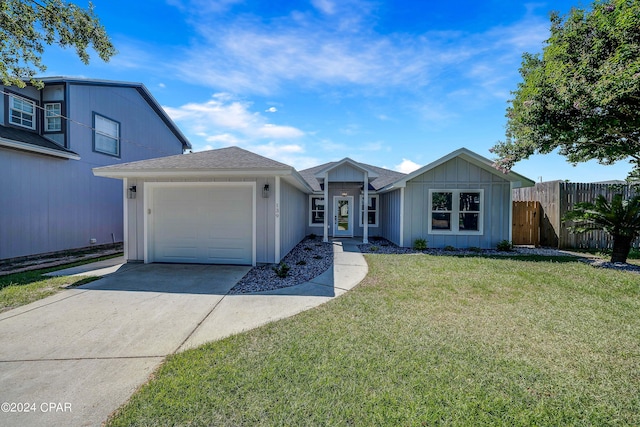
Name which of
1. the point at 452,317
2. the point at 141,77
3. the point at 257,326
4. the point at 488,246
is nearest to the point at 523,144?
the point at 488,246

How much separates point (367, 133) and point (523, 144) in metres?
7.58

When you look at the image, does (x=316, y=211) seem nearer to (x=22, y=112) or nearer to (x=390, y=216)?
(x=390, y=216)

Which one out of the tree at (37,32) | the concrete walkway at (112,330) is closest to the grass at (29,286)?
the concrete walkway at (112,330)

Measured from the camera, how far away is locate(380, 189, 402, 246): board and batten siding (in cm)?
1184

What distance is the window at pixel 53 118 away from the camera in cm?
1029

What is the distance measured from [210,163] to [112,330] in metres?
4.76

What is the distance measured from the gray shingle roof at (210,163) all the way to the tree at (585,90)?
289 inches

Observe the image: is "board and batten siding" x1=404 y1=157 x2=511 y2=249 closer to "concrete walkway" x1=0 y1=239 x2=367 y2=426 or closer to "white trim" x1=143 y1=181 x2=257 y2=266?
"concrete walkway" x1=0 y1=239 x2=367 y2=426

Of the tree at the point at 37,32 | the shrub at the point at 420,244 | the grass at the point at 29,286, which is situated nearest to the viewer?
the grass at the point at 29,286

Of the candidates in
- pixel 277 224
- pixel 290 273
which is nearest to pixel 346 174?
pixel 277 224

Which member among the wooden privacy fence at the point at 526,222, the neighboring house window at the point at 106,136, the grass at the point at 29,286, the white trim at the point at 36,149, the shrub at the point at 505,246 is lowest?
the grass at the point at 29,286

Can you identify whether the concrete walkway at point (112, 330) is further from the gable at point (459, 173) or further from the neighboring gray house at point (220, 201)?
the gable at point (459, 173)

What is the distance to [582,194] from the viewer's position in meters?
10.9

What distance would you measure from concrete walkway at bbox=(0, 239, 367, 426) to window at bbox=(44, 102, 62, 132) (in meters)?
6.62
